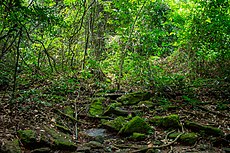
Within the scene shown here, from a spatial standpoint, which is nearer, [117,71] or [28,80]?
[28,80]

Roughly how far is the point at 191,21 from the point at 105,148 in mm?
6258

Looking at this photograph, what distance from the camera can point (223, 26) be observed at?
8.55m

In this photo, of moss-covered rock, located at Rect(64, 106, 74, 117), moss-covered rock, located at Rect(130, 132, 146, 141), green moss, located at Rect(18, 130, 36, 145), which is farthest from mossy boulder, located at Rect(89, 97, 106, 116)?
green moss, located at Rect(18, 130, 36, 145)

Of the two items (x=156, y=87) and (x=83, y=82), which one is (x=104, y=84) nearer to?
(x=83, y=82)

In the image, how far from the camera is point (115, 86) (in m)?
10.4

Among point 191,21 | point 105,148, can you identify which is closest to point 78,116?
point 105,148

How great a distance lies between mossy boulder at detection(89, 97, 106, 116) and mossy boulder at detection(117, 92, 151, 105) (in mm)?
675

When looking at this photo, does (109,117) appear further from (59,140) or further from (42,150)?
(42,150)

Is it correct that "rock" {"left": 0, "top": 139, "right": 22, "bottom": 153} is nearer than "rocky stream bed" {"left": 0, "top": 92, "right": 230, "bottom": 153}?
Yes

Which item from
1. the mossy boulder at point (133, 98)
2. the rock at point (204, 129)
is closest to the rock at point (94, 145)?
the rock at point (204, 129)

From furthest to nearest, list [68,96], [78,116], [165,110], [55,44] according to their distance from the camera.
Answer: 1. [55,44]
2. [68,96]
3. [165,110]
4. [78,116]

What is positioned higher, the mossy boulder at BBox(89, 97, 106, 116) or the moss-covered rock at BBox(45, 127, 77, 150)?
the mossy boulder at BBox(89, 97, 106, 116)

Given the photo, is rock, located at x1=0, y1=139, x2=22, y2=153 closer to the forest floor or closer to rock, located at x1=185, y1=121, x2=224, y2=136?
the forest floor

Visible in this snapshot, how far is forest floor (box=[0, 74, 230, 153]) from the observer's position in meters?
5.32
